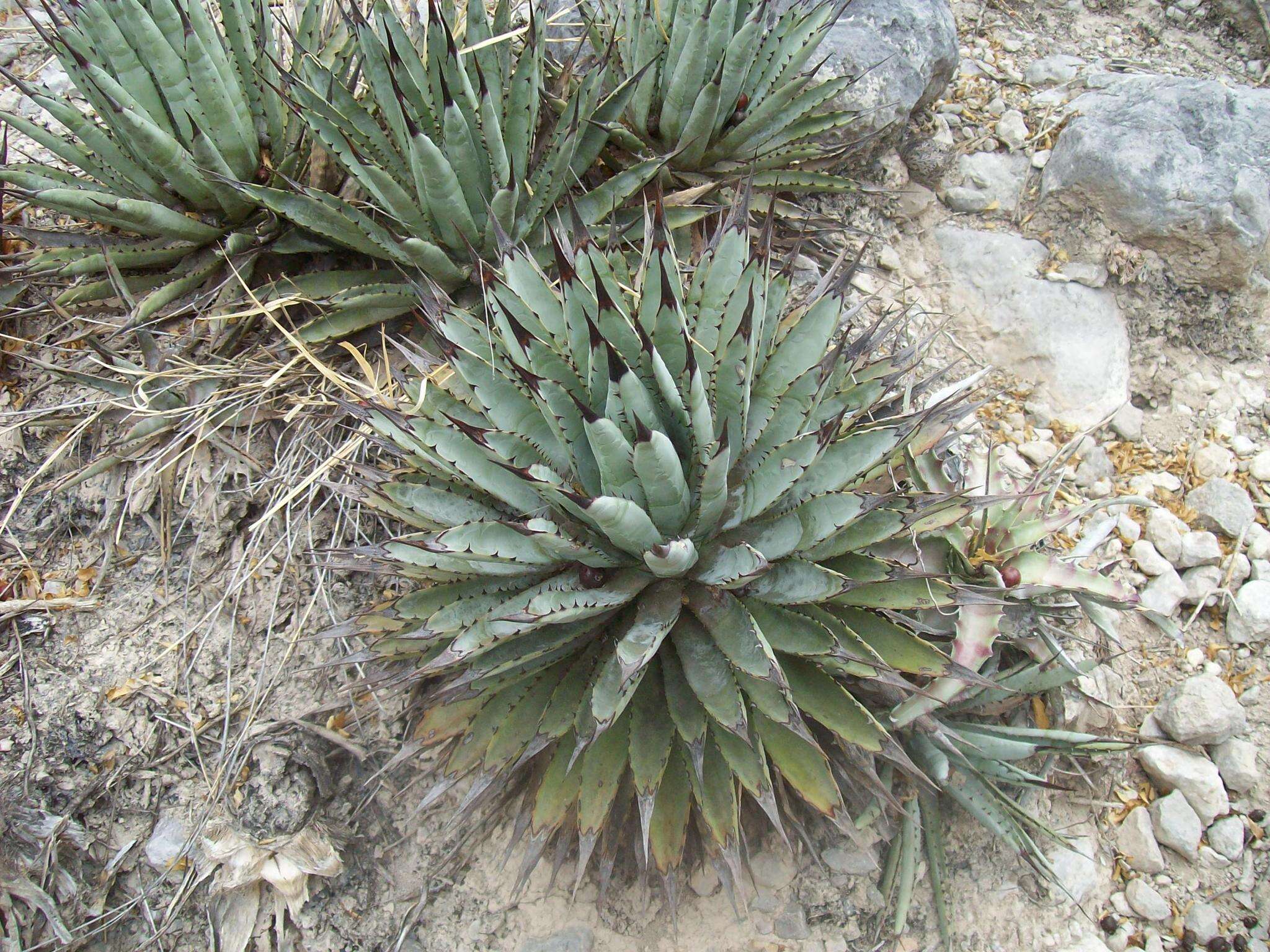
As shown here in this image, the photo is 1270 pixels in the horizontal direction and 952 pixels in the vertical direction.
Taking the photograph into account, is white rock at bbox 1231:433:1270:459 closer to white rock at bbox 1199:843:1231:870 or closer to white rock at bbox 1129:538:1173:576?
white rock at bbox 1129:538:1173:576

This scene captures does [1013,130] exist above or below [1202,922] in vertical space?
above

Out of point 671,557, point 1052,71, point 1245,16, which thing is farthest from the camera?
point 1245,16

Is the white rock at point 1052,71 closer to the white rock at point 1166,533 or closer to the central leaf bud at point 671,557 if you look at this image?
the white rock at point 1166,533

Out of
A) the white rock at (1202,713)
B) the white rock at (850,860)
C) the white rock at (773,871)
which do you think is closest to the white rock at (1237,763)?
the white rock at (1202,713)

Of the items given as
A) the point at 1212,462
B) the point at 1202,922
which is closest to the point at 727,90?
the point at 1212,462

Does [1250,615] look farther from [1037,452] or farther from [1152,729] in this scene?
[1037,452]

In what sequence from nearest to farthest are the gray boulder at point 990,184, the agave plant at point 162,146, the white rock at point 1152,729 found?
the agave plant at point 162,146 → the white rock at point 1152,729 → the gray boulder at point 990,184
